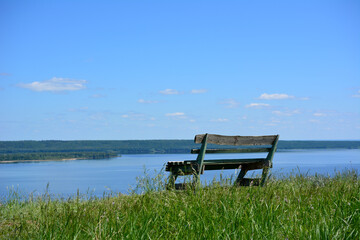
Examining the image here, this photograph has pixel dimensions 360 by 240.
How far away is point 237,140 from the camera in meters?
7.75

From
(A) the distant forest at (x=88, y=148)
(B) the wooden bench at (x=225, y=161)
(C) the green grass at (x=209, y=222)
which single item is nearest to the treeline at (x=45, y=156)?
(A) the distant forest at (x=88, y=148)

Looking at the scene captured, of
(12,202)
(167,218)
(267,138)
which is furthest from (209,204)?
(12,202)

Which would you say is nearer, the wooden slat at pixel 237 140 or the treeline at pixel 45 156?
the wooden slat at pixel 237 140

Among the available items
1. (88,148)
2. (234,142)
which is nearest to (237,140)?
(234,142)

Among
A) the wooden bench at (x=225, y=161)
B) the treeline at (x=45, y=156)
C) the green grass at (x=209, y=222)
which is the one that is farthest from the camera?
the treeline at (x=45, y=156)

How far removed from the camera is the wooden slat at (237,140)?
23.8 ft

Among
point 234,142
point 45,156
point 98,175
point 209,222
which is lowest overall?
point 98,175

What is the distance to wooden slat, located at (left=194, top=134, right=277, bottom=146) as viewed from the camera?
7258 mm

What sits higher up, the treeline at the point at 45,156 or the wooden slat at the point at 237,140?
the wooden slat at the point at 237,140

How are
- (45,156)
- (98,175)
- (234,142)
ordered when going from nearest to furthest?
(234,142), (98,175), (45,156)

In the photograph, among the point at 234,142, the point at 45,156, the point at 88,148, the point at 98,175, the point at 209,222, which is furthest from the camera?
the point at 88,148

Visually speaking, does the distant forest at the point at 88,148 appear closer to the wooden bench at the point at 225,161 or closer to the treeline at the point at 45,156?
the treeline at the point at 45,156

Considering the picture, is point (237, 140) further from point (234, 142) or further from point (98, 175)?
point (98, 175)

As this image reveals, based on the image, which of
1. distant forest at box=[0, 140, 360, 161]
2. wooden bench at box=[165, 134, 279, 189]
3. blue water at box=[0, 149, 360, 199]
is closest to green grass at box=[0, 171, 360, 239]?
blue water at box=[0, 149, 360, 199]
